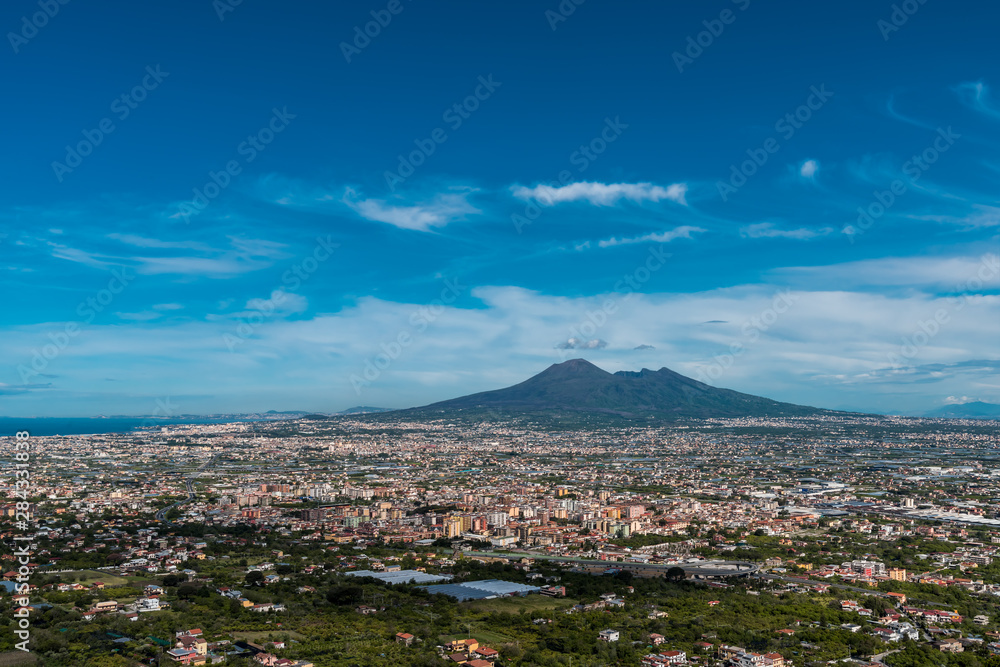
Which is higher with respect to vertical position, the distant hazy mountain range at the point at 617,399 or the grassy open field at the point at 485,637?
the distant hazy mountain range at the point at 617,399

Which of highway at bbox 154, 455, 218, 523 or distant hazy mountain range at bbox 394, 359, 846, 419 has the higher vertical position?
distant hazy mountain range at bbox 394, 359, 846, 419

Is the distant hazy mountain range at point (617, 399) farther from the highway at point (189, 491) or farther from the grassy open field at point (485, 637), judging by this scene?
the grassy open field at point (485, 637)

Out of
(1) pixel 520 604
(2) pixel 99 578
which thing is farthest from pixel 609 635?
(2) pixel 99 578

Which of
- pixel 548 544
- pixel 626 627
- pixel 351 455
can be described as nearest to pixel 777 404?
pixel 351 455

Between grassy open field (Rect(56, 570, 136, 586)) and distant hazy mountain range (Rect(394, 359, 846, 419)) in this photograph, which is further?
distant hazy mountain range (Rect(394, 359, 846, 419))

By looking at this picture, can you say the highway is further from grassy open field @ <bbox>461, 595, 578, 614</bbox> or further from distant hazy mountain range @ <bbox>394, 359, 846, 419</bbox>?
distant hazy mountain range @ <bbox>394, 359, 846, 419</bbox>

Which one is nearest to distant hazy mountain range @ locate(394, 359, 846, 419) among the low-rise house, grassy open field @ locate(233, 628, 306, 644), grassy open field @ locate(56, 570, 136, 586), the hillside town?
the hillside town

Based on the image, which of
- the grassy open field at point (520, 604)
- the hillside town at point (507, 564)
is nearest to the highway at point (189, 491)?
the hillside town at point (507, 564)

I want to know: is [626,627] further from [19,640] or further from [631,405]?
[631,405]
